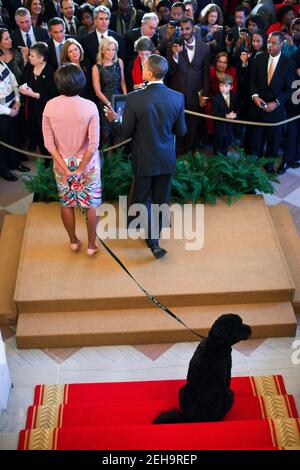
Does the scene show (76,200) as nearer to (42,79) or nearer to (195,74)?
(42,79)

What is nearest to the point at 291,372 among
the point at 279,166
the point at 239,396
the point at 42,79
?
the point at 239,396

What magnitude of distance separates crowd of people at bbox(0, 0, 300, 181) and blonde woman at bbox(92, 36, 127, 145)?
0.01m

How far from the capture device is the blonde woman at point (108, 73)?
6.47m

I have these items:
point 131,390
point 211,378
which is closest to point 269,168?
point 131,390

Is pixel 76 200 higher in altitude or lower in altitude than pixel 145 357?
higher

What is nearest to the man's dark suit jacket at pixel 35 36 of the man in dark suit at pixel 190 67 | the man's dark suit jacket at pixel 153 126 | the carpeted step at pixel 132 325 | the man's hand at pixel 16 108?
the man's hand at pixel 16 108

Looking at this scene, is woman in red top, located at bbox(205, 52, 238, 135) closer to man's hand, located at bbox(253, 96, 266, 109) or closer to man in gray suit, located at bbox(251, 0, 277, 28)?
man's hand, located at bbox(253, 96, 266, 109)

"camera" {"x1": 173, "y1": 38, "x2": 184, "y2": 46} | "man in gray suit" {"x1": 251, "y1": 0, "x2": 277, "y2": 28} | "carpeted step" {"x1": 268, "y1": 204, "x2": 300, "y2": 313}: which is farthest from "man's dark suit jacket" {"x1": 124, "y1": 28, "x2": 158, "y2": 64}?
"carpeted step" {"x1": 268, "y1": 204, "x2": 300, "y2": 313}

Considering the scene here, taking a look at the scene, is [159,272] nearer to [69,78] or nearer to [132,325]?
[132,325]

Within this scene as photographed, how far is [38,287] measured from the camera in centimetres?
530

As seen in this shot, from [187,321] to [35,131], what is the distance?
3178 mm

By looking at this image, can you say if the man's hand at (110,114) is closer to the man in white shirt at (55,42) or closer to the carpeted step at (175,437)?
the man in white shirt at (55,42)

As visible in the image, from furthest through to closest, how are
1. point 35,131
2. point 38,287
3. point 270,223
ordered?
point 35,131
point 270,223
point 38,287

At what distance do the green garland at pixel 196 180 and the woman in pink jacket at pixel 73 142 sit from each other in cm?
96
